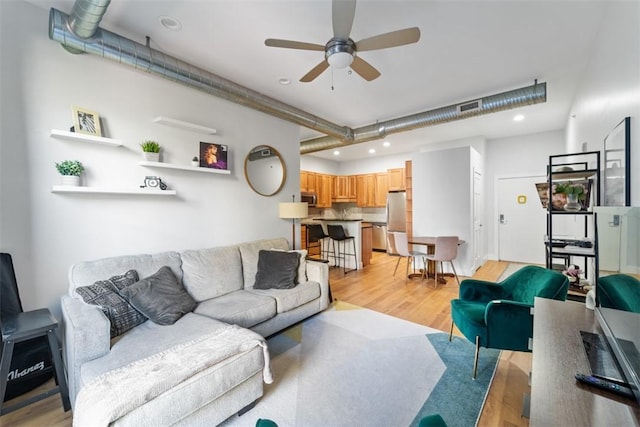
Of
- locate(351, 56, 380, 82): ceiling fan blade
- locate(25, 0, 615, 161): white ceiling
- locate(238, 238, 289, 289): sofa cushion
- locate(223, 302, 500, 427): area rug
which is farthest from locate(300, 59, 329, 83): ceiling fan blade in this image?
locate(223, 302, 500, 427): area rug

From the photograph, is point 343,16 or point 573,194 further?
point 573,194

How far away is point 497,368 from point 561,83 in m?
3.49

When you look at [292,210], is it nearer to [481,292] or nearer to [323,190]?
[481,292]

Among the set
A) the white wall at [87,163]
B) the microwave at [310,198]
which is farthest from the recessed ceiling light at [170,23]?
the microwave at [310,198]

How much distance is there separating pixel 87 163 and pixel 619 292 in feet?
12.0

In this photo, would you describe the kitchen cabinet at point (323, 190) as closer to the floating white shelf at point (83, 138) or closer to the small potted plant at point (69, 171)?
the floating white shelf at point (83, 138)

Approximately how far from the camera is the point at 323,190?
7715 millimetres

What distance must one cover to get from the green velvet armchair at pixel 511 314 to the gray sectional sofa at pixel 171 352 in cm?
161

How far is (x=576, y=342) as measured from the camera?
120 cm

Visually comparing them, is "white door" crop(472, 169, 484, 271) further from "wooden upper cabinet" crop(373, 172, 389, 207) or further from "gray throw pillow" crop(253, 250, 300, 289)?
"gray throw pillow" crop(253, 250, 300, 289)

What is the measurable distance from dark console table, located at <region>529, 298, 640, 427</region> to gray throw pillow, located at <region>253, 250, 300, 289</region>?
2272 mm

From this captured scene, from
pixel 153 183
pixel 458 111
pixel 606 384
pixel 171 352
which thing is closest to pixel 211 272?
pixel 153 183

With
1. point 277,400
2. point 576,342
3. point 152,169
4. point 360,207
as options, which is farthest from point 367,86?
point 360,207

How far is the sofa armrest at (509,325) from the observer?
75.3 inches
